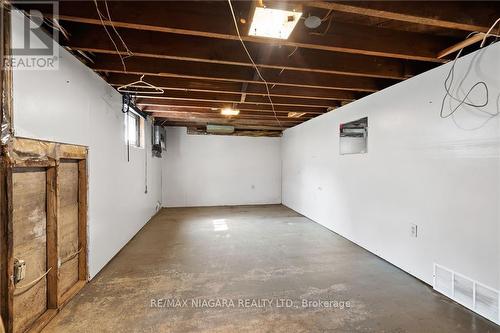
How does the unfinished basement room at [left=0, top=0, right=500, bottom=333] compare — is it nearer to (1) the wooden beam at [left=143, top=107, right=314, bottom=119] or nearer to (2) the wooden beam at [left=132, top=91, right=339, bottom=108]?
(2) the wooden beam at [left=132, top=91, right=339, bottom=108]

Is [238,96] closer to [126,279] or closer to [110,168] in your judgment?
[110,168]

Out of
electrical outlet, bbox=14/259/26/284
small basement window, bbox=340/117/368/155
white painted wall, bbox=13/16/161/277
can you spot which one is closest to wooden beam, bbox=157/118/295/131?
white painted wall, bbox=13/16/161/277

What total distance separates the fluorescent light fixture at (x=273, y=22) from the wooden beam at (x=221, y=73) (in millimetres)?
1013

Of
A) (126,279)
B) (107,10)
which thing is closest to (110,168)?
(126,279)

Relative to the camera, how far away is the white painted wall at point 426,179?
6.77 feet

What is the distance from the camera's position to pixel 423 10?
173 cm

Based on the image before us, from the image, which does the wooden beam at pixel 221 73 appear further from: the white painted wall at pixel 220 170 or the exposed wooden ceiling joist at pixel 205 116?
the white painted wall at pixel 220 170

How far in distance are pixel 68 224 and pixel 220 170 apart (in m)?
5.01

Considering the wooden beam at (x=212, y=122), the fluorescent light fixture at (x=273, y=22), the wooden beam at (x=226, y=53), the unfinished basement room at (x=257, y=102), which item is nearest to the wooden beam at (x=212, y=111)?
the unfinished basement room at (x=257, y=102)

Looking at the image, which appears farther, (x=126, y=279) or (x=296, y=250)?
(x=296, y=250)

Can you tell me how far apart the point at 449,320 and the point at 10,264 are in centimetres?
324

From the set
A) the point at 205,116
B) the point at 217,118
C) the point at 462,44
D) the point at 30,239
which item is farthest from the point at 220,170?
the point at 462,44

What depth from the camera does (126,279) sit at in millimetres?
2674

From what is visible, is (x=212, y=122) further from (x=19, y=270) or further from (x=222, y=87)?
(x=19, y=270)
